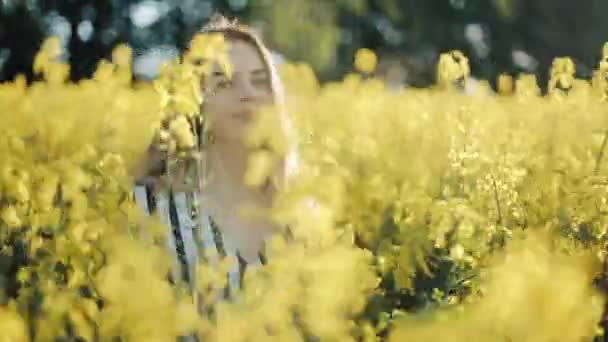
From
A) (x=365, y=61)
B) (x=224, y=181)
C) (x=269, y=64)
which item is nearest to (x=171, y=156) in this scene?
(x=224, y=181)

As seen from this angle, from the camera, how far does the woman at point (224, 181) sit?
1.53 meters

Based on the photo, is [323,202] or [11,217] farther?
[11,217]

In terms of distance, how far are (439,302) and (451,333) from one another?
0.58m

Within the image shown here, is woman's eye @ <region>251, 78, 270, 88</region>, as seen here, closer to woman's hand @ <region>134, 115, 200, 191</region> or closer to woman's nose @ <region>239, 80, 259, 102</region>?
woman's nose @ <region>239, 80, 259, 102</region>

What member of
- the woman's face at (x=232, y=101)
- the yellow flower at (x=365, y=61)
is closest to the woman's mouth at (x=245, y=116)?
the woman's face at (x=232, y=101)

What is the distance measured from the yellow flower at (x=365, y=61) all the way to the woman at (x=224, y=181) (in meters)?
0.22

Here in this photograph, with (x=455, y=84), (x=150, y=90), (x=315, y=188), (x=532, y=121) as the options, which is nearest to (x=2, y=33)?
(x=150, y=90)

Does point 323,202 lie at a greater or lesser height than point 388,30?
lesser

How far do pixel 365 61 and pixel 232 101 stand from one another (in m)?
0.31

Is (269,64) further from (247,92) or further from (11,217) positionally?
(11,217)

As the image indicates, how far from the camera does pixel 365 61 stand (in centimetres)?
176

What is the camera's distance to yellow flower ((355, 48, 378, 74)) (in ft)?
5.77

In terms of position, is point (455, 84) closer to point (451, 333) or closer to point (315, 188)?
point (315, 188)

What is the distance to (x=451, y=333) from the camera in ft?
3.52
